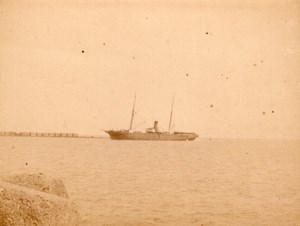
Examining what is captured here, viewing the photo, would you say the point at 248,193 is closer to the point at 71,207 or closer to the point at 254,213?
the point at 254,213

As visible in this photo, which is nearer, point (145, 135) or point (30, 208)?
point (30, 208)

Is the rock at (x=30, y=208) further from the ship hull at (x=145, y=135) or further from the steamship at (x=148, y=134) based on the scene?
the ship hull at (x=145, y=135)

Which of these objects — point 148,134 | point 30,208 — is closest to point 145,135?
point 148,134

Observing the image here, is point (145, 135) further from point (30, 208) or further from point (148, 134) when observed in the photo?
point (30, 208)

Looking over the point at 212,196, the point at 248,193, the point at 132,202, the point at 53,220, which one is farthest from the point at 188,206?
the point at 53,220

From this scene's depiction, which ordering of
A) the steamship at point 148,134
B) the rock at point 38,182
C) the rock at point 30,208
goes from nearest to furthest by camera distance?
the rock at point 30,208 < the rock at point 38,182 < the steamship at point 148,134

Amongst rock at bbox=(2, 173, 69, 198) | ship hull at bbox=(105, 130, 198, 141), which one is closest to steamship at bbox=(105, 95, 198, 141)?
ship hull at bbox=(105, 130, 198, 141)

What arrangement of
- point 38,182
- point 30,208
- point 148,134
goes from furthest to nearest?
point 148,134, point 38,182, point 30,208

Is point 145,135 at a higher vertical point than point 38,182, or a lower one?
lower

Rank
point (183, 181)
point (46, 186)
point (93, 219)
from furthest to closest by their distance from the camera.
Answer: point (183, 181) → point (93, 219) → point (46, 186)

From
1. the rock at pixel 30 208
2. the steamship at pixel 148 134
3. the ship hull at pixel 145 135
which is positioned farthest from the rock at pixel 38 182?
the ship hull at pixel 145 135

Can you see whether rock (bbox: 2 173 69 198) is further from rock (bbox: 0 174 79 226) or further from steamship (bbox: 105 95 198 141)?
steamship (bbox: 105 95 198 141)
